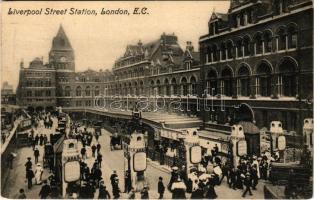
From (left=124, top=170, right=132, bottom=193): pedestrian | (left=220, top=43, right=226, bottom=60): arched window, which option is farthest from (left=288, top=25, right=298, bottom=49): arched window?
(left=124, top=170, right=132, bottom=193): pedestrian

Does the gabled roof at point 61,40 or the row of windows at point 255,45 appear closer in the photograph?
the gabled roof at point 61,40

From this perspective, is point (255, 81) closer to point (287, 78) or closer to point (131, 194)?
point (287, 78)

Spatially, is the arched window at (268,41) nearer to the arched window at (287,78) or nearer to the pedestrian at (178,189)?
the arched window at (287,78)

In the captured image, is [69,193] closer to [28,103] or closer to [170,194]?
[170,194]

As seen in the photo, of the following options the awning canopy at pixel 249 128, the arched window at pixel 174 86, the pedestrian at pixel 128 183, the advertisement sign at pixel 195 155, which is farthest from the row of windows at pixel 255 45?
the pedestrian at pixel 128 183

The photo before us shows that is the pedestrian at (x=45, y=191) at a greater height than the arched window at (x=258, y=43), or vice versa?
the arched window at (x=258, y=43)

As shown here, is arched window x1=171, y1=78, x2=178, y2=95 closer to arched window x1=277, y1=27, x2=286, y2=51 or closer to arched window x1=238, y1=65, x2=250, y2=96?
arched window x1=238, y1=65, x2=250, y2=96

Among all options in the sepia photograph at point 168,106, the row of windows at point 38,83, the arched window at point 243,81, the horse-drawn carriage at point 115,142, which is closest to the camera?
the sepia photograph at point 168,106

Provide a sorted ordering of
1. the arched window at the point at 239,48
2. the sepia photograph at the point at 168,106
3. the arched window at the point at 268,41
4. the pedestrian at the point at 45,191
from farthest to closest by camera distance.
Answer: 1. the arched window at the point at 239,48
2. the arched window at the point at 268,41
3. the sepia photograph at the point at 168,106
4. the pedestrian at the point at 45,191

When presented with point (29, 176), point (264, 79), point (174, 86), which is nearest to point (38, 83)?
point (29, 176)

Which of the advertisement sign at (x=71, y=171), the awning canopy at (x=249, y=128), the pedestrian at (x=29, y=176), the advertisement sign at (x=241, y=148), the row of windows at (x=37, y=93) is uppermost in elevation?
the row of windows at (x=37, y=93)
